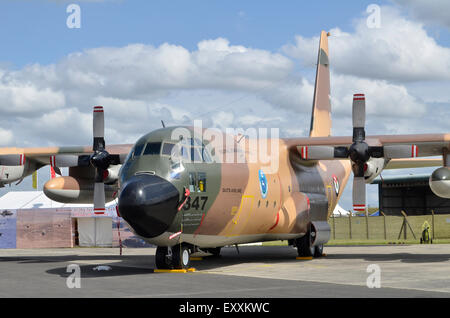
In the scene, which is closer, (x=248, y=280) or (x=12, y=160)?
(x=248, y=280)

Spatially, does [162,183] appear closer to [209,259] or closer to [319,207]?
[209,259]

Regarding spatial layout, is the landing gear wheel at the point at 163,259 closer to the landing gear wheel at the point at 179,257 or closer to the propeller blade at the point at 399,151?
the landing gear wheel at the point at 179,257

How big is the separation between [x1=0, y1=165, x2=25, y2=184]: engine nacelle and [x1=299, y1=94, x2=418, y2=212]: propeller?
36.6 ft

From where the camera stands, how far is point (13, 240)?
1513 inches

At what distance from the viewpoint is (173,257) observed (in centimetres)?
1623

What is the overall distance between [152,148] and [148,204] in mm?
1852

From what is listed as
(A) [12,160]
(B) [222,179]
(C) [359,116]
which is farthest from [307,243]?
(A) [12,160]

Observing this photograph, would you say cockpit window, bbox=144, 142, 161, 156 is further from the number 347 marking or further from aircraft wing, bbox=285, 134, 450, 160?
aircraft wing, bbox=285, 134, 450, 160

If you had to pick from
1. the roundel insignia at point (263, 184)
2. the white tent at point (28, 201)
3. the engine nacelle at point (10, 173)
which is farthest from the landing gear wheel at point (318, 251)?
the white tent at point (28, 201)

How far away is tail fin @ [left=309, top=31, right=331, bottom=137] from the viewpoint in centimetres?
2680

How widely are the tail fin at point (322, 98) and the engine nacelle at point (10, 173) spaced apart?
39.6 feet

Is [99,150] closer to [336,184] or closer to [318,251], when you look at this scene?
[318,251]

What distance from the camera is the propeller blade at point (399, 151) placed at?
19641 millimetres
